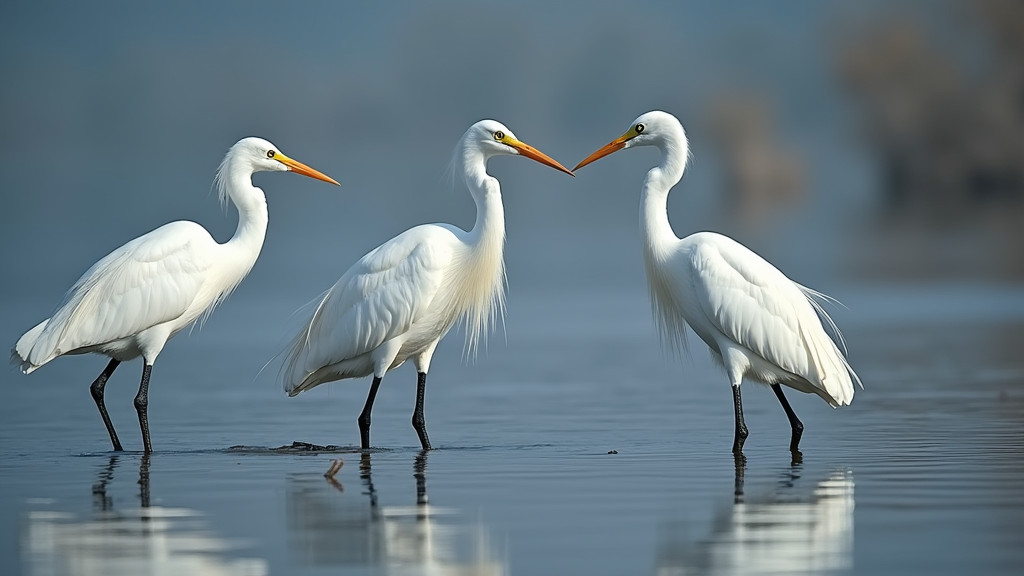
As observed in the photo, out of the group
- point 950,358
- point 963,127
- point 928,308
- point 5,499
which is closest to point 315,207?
point 963,127

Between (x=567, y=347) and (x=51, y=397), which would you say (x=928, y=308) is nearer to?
(x=567, y=347)

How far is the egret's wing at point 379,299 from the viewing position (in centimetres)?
1239

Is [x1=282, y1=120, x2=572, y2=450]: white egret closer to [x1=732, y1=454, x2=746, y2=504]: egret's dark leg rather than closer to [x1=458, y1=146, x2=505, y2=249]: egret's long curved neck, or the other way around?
[x1=458, y1=146, x2=505, y2=249]: egret's long curved neck

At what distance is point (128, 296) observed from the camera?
492 inches

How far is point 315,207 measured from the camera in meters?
90.0

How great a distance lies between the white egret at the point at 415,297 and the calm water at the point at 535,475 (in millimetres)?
587

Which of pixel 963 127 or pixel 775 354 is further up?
pixel 963 127

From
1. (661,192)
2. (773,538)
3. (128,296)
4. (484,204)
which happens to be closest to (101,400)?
(128,296)

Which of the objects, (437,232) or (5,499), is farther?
(437,232)

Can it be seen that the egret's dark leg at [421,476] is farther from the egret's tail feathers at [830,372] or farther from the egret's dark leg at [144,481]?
the egret's tail feathers at [830,372]

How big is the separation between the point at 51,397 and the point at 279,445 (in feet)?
15.4

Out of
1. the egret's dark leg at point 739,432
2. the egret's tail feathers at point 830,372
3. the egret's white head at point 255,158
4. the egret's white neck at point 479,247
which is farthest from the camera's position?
the egret's white head at point 255,158

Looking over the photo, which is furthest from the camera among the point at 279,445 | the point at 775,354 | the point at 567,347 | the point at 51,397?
the point at 567,347

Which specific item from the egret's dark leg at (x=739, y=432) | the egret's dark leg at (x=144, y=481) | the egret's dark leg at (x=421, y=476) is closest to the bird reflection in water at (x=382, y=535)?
the egret's dark leg at (x=421, y=476)
